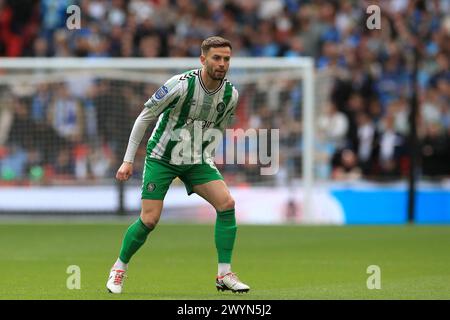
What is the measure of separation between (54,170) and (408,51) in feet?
23.6

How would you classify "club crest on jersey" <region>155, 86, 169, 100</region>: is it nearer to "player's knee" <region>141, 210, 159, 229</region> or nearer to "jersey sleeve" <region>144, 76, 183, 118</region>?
"jersey sleeve" <region>144, 76, 183, 118</region>

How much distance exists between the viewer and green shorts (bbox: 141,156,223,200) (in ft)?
31.3

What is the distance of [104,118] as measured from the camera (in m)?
20.1

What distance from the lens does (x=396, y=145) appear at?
794 inches

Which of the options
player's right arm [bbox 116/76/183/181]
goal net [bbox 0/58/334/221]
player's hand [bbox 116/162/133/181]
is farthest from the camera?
goal net [bbox 0/58/334/221]

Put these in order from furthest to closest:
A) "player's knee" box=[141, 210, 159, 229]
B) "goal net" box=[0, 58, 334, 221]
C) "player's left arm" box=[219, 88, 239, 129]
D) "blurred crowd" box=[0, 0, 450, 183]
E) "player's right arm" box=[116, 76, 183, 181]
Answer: "blurred crowd" box=[0, 0, 450, 183], "goal net" box=[0, 58, 334, 221], "player's left arm" box=[219, 88, 239, 129], "player's knee" box=[141, 210, 159, 229], "player's right arm" box=[116, 76, 183, 181]

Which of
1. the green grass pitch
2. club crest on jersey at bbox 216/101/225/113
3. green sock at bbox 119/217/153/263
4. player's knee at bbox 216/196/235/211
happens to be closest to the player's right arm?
club crest on jersey at bbox 216/101/225/113

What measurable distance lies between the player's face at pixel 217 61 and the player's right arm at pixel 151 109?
0.29m

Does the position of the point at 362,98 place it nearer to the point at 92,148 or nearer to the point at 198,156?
the point at 92,148

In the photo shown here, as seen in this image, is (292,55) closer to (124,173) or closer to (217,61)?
(217,61)

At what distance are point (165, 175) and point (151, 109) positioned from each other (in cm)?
58

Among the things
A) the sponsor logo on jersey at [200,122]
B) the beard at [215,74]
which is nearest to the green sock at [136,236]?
the sponsor logo on jersey at [200,122]

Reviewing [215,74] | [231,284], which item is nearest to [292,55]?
[215,74]
